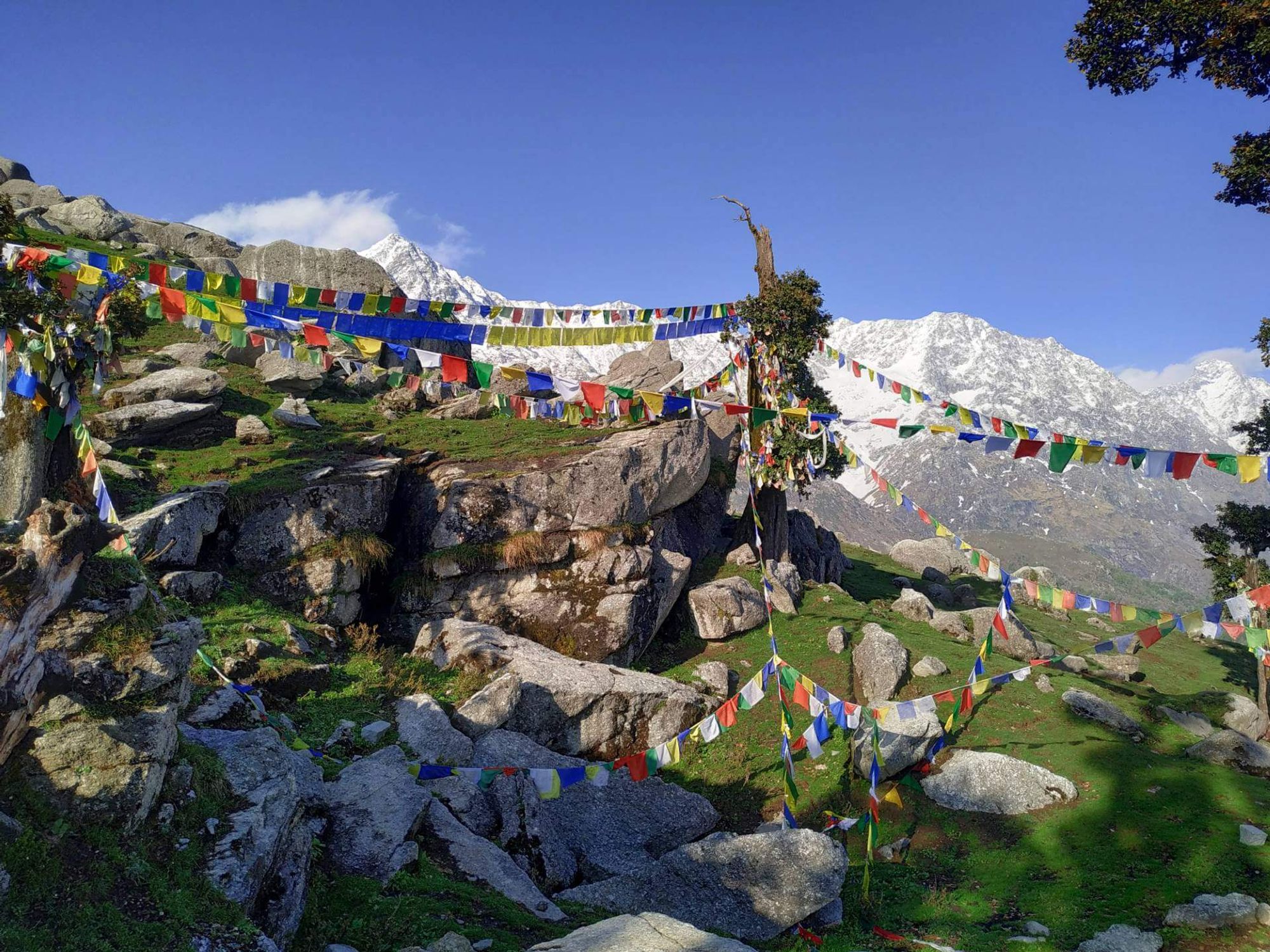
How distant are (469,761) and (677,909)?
537cm

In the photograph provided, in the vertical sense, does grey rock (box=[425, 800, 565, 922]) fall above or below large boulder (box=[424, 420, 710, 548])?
below

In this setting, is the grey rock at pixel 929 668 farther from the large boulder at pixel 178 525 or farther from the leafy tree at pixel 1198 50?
the large boulder at pixel 178 525

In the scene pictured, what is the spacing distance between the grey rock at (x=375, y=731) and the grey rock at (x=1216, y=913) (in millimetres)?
14086

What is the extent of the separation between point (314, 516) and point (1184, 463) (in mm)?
20521

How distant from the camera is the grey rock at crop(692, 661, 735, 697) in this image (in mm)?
20953

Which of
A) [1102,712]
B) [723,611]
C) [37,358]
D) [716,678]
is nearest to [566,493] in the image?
[723,611]

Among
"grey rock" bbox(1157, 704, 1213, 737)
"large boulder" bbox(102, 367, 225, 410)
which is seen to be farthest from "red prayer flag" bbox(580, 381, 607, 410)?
"grey rock" bbox(1157, 704, 1213, 737)

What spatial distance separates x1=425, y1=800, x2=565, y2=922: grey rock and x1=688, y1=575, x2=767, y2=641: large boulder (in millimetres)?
13751

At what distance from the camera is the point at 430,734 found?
1468cm

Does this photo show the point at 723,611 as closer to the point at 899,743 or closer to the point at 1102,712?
the point at 899,743

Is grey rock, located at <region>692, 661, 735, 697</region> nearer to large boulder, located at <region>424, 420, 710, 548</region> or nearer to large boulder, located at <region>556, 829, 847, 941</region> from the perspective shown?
large boulder, located at <region>424, 420, 710, 548</region>

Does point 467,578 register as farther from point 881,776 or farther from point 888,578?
point 888,578

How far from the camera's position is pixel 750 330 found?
28672 millimetres

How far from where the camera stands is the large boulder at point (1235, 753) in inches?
647
